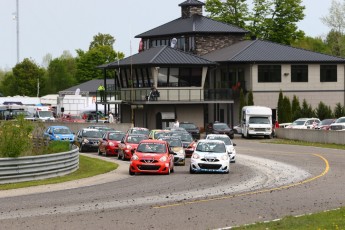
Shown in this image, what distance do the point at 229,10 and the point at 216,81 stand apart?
29.4 metres

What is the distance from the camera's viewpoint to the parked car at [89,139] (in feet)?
174

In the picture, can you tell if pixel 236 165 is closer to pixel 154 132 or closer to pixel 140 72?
pixel 154 132

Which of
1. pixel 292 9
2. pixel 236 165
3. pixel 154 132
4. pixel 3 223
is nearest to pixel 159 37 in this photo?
pixel 292 9

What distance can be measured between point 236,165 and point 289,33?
231 ft

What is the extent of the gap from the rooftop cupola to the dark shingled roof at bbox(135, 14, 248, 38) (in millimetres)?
936

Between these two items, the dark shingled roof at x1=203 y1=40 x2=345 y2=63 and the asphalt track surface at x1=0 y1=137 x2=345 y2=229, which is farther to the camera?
the dark shingled roof at x1=203 y1=40 x2=345 y2=63

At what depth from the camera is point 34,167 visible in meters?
32.3

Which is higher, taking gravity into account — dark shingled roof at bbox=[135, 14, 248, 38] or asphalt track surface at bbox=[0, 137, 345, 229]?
dark shingled roof at bbox=[135, 14, 248, 38]

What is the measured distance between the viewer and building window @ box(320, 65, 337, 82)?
81.4 metres

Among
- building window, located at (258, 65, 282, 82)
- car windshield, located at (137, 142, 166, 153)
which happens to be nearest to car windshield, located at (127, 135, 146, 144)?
car windshield, located at (137, 142, 166, 153)

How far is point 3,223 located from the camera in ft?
63.8

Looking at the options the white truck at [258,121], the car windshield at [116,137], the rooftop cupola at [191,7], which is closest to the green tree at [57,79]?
the rooftop cupola at [191,7]

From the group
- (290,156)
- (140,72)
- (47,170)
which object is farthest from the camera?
(140,72)

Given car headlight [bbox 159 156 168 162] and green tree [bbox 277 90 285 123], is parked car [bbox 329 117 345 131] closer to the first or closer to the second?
green tree [bbox 277 90 285 123]
